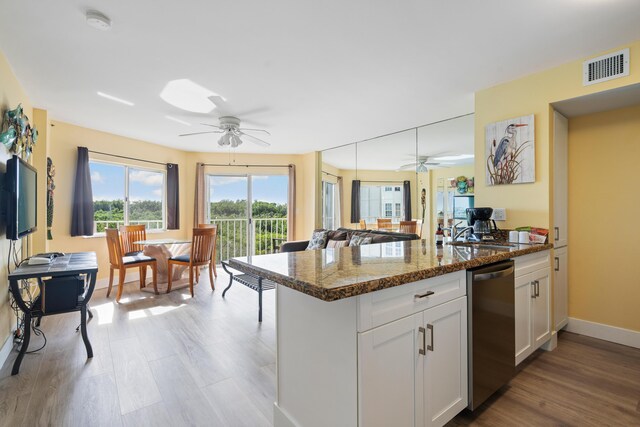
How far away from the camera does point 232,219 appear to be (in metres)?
6.23

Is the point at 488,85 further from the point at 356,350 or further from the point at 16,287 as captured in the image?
the point at 16,287

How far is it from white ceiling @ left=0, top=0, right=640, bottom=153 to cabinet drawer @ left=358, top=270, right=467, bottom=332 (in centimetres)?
156

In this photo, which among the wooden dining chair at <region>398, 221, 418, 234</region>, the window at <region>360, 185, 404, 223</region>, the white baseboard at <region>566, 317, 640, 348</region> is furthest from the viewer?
the window at <region>360, 185, 404, 223</region>

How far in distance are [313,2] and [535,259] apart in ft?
7.89

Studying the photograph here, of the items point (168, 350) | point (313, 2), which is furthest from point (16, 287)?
point (313, 2)

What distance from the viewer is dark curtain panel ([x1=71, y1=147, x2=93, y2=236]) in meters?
4.18

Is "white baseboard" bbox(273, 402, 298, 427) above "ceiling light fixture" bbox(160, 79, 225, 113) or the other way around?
the other way around

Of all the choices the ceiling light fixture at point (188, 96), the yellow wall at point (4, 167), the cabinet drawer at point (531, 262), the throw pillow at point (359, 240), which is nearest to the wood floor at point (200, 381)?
the yellow wall at point (4, 167)

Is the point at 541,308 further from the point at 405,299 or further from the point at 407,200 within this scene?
the point at 407,200

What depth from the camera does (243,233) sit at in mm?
6258

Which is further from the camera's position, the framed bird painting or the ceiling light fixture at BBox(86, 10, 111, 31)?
the framed bird painting

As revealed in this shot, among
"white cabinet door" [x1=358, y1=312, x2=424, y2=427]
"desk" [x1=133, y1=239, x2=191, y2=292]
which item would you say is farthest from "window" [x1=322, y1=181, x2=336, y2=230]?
"white cabinet door" [x1=358, y1=312, x2=424, y2=427]

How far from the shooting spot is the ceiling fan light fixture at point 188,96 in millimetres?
2791

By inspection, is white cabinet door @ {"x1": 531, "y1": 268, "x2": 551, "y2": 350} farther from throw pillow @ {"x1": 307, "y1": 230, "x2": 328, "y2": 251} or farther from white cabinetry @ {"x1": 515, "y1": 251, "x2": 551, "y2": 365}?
throw pillow @ {"x1": 307, "y1": 230, "x2": 328, "y2": 251}
